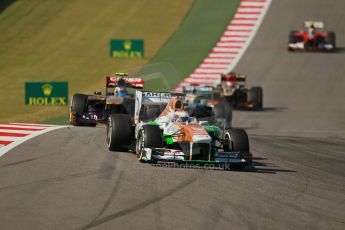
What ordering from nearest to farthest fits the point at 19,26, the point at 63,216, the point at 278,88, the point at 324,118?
1. the point at 63,216
2. the point at 324,118
3. the point at 278,88
4. the point at 19,26

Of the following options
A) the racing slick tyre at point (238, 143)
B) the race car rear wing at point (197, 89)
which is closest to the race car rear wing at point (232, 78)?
the race car rear wing at point (197, 89)

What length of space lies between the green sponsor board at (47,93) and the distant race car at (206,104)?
4.27 metres

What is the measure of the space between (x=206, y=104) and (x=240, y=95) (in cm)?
674

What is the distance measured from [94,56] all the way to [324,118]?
16.8 meters

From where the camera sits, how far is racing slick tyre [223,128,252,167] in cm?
1681

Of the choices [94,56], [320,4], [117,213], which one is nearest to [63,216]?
[117,213]

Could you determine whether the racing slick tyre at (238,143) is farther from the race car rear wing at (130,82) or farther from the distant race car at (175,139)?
the race car rear wing at (130,82)

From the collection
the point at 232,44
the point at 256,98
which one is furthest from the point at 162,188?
the point at 232,44

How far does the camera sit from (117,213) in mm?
11602

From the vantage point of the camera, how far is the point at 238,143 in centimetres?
1695

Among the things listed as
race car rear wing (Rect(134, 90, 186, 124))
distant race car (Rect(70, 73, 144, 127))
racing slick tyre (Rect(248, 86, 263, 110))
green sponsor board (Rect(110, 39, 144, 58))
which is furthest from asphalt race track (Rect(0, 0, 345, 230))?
green sponsor board (Rect(110, 39, 144, 58))

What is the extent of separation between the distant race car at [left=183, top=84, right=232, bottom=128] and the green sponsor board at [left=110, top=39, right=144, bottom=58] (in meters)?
10.8

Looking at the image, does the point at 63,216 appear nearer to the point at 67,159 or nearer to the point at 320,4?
the point at 67,159

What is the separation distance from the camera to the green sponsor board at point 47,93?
98.1 ft
